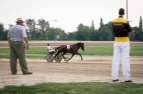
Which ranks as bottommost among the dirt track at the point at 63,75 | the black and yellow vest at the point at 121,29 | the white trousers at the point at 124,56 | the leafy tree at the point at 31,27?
the dirt track at the point at 63,75

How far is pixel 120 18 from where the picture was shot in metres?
9.47

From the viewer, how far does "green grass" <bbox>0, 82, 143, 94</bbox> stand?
26.2 feet

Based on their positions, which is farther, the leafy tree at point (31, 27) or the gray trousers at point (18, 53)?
the leafy tree at point (31, 27)

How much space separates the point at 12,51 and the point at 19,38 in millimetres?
574

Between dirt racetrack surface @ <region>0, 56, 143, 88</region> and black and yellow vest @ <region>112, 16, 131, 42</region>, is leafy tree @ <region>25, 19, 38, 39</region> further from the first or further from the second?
black and yellow vest @ <region>112, 16, 131, 42</region>

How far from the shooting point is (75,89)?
26.8ft

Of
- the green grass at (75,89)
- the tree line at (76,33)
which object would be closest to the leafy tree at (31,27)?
the tree line at (76,33)

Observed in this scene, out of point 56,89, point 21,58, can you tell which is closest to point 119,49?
point 56,89

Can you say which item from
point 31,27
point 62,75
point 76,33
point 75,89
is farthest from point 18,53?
point 31,27

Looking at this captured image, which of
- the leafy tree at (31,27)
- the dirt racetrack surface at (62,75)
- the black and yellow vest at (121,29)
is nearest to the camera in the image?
the black and yellow vest at (121,29)

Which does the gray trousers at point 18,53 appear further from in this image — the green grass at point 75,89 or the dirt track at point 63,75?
the green grass at point 75,89

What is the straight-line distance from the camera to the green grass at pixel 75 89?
7.98 m

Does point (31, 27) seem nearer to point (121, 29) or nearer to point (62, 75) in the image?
point (62, 75)

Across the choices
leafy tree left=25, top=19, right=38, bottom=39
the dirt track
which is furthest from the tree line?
the dirt track
